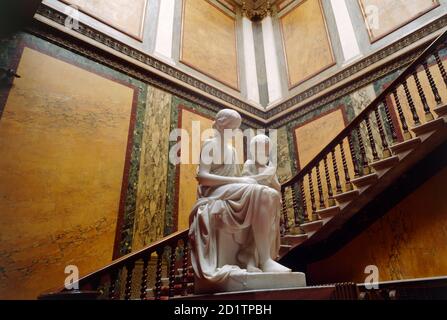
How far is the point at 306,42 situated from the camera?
7.47 m

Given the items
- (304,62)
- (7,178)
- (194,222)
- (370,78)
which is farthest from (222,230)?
(304,62)

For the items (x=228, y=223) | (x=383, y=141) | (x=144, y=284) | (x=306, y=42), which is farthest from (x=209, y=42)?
(x=228, y=223)

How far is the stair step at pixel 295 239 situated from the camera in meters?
4.02

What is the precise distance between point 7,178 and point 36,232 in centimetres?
74

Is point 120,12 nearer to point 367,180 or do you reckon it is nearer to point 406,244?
point 367,180

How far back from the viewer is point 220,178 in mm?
2189

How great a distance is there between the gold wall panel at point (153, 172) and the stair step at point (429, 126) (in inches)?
144

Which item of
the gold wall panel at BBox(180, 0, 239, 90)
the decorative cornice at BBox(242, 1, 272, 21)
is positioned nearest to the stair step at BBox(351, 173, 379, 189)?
the gold wall panel at BBox(180, 0, 239, 90)

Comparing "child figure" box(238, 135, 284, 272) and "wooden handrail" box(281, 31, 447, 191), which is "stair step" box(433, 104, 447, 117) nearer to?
Result: "wooden handrail" box(281, 31, 447, 191)

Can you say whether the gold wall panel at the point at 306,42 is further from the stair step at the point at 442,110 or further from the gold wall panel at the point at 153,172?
the stair step at the point at 442,110

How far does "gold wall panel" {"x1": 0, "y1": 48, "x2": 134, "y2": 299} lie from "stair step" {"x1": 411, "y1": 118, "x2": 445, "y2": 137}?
13.1ft

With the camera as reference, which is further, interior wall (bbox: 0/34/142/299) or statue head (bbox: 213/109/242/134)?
interior wall (bbox: 0/34/142/299)

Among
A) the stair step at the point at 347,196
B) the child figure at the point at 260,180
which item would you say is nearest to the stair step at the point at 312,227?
the stair step at the point at 347,196

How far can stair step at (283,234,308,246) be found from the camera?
4023 millimetres
